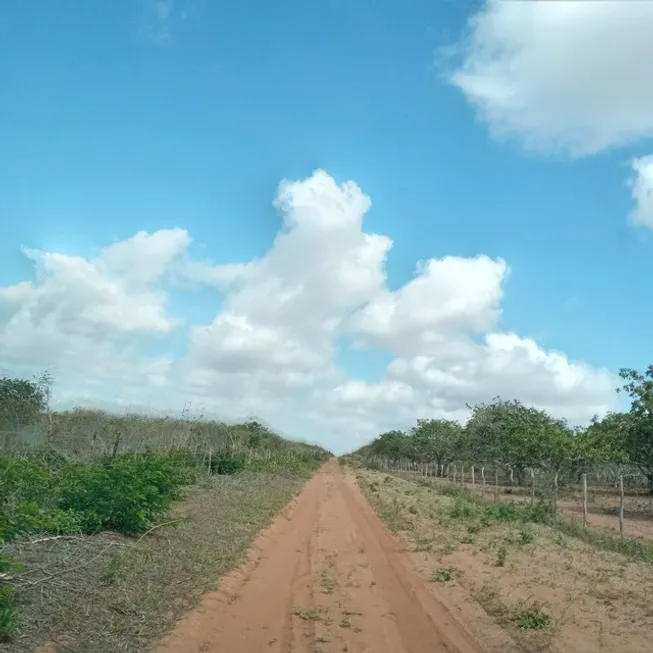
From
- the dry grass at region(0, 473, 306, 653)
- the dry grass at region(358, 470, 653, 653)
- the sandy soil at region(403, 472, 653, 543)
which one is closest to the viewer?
the dry grass at region(0, 473, 306, 653)

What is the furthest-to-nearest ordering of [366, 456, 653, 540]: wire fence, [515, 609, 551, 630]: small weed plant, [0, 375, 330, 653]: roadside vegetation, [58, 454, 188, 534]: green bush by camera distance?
[366, 456, 653, 540]: wire fence, [58, 454, 188, 534]: green bush, [515, 609, 551, 630]: small weed plant, [0, 375, 330, 653]: roadside vegetation

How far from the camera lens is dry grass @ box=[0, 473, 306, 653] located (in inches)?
244

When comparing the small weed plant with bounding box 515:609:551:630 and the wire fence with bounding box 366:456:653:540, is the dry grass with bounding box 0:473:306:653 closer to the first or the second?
the small weed plant with bounding box 515:609:551:630

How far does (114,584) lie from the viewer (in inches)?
308

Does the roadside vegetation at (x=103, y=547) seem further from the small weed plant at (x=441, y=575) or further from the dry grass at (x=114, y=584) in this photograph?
the small weed plant at (x=441, y=575)

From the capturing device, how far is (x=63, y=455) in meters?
19.2

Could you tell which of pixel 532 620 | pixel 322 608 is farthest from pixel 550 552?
pixel 322 608

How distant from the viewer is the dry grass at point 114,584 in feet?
20.3

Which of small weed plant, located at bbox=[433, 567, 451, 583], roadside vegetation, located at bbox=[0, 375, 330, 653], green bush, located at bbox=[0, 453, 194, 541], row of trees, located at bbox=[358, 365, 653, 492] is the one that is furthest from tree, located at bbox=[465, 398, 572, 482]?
green bush, located at bbox=[0, 453, 194, 541]

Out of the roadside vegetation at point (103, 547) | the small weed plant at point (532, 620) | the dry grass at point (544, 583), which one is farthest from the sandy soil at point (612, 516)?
the small weed plant at point (532, 620)

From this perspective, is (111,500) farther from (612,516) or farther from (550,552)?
(612,516)

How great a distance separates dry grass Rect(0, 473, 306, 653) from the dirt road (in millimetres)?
335

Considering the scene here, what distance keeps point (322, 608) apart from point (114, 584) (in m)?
2.88

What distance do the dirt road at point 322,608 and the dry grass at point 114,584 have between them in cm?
34
